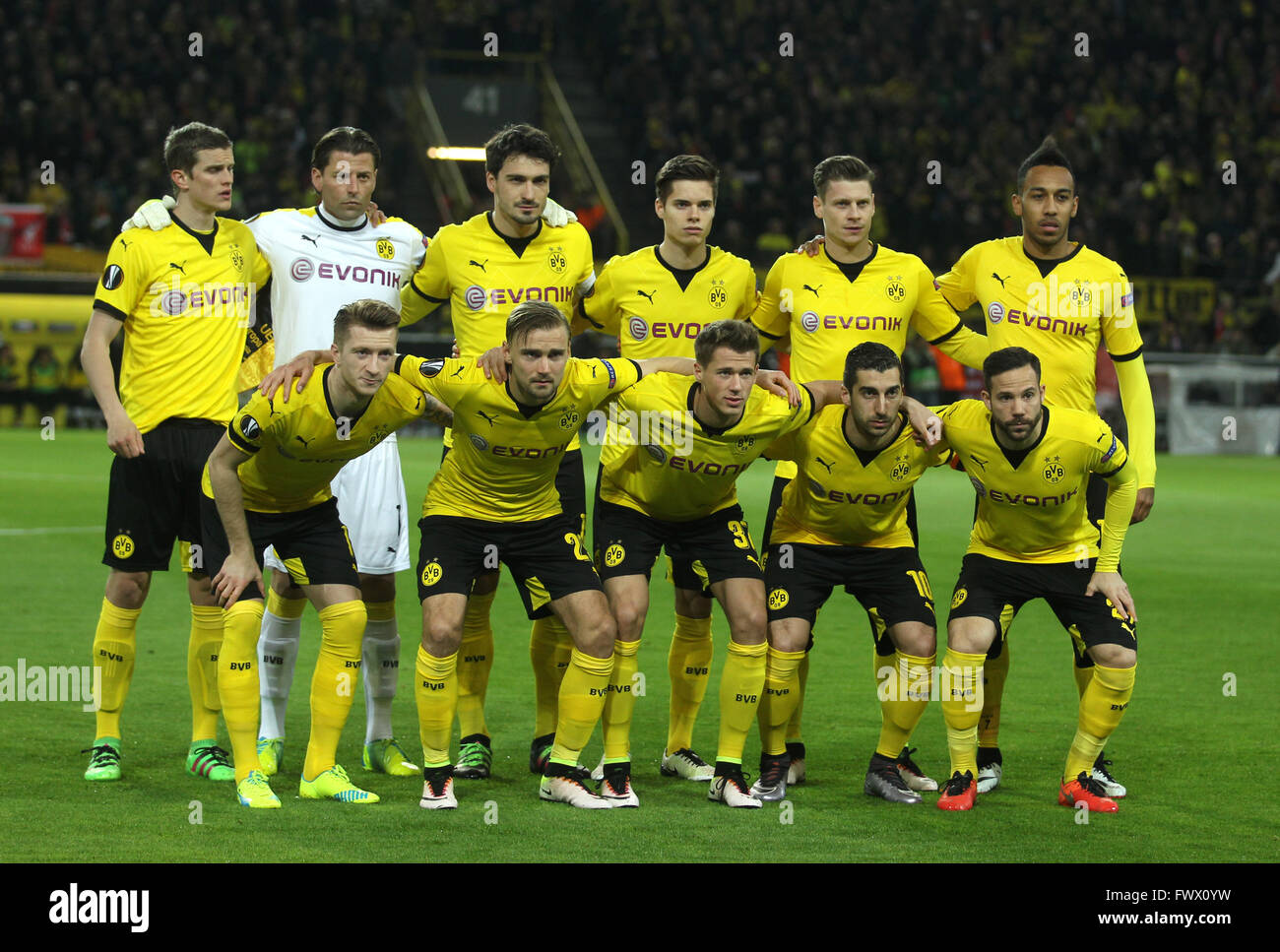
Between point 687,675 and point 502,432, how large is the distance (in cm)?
134

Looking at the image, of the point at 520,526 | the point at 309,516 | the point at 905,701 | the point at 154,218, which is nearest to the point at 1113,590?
the point at 905,701

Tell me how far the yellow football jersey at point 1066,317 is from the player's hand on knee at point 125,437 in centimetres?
343

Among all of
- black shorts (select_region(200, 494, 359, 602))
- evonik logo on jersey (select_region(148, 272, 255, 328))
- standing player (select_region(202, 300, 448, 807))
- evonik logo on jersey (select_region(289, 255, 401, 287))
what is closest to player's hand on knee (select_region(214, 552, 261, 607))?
standing player (select_region(202, 300, 448, 807))

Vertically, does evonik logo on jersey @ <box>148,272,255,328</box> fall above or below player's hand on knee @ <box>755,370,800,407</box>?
above

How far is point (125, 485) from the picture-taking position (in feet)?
20.9

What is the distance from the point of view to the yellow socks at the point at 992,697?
21.2 feet

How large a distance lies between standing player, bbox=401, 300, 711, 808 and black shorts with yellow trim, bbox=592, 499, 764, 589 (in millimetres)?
138

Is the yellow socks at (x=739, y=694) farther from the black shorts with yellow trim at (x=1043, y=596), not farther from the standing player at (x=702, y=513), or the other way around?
the black shorts with yellow trim at (x=1043, y=596)

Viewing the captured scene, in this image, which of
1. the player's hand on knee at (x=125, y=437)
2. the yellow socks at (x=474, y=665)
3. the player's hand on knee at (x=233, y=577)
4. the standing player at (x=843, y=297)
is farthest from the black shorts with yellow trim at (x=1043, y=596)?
the player's hand on knee at (x=125, y=437)

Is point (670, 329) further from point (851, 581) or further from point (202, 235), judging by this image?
point (202, 235)

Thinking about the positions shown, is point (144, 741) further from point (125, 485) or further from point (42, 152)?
point (42, 152)

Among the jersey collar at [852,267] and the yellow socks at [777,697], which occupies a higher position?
the jersey collar at [852,267]

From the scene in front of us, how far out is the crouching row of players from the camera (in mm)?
5902

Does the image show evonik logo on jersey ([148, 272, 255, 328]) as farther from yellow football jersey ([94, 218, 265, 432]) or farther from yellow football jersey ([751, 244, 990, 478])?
yellow football jersey ([751, 244, 990, 478])
